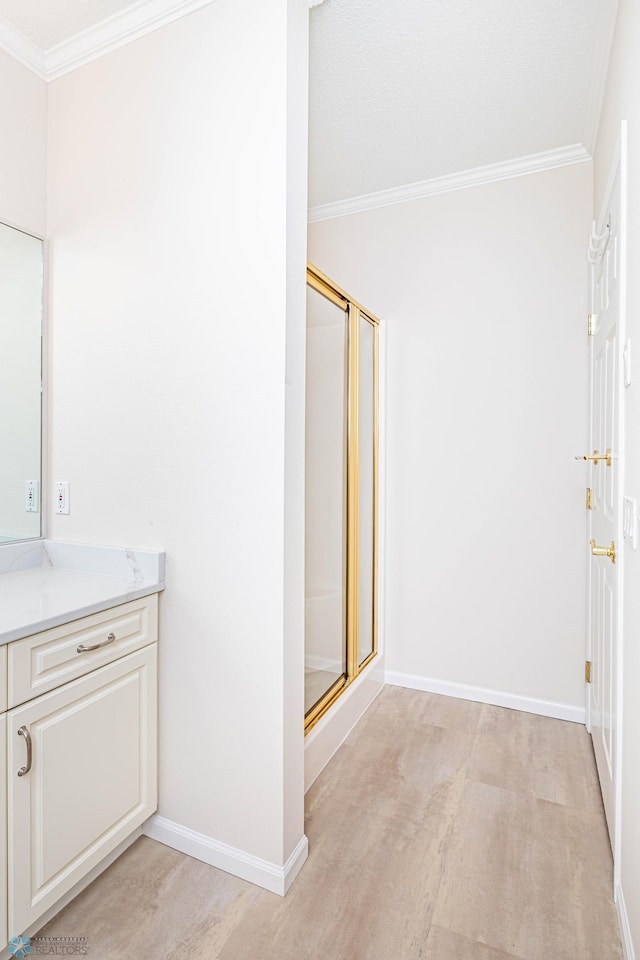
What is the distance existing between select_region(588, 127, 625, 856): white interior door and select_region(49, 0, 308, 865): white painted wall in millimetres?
934

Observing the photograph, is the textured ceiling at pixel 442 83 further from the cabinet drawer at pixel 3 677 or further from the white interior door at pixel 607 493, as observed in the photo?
the cabinet drawer at pixel 3 677

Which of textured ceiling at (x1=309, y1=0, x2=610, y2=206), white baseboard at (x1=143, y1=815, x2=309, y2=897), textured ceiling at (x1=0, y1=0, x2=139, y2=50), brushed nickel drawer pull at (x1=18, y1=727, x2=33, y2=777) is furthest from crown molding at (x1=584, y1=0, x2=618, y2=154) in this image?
white baseboard at (x1=143, y1=815, x2=309, y2=897)

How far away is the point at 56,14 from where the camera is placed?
1709 millimetres

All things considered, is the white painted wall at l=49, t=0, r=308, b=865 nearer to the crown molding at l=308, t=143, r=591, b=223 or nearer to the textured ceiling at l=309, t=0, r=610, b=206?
the textured ceiling at l=309, t=0, r=610, b=206

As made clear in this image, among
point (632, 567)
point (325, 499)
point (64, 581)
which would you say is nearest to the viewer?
point (632, 567)

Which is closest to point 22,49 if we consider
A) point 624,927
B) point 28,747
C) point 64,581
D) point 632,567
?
point 64,581

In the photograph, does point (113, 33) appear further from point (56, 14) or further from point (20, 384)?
point (20, 384)

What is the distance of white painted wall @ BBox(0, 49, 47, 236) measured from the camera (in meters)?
1.79

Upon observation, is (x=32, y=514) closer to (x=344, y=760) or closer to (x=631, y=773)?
(x=344, y=760)

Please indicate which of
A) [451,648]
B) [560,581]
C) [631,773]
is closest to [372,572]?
[451,648]

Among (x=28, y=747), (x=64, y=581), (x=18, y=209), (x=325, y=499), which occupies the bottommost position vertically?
(x=28, y=747)

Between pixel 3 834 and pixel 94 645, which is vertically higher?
pixel 94 645
